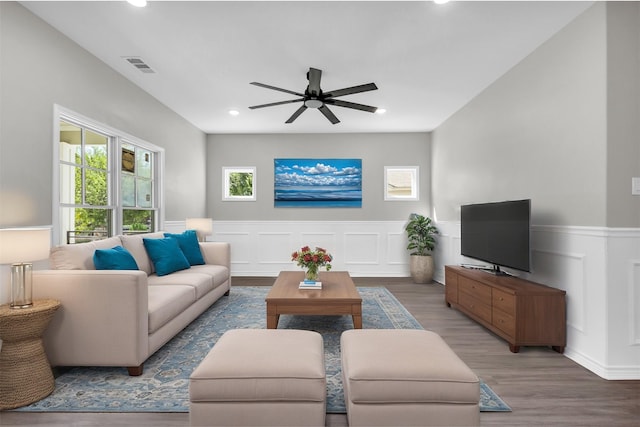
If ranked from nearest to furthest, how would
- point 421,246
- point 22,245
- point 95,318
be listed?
1. point 22,245
2. point 95,318
3. point 421,246

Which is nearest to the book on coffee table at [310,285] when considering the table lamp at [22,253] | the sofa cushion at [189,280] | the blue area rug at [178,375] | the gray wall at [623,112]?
the blue area rug at [178,375]

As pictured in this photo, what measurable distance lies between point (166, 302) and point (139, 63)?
7.99ft

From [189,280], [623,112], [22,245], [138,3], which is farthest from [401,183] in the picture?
[22,245]

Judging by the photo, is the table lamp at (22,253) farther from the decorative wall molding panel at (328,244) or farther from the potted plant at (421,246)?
the potted plant at (421,246)

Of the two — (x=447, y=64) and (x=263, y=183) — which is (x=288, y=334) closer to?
(x=447, y=64)

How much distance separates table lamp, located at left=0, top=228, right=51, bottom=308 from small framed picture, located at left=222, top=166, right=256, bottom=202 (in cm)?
426

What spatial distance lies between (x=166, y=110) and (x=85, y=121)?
1708 mm

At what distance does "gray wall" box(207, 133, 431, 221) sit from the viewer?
248 inches

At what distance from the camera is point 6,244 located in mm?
1957

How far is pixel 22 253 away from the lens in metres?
2.02

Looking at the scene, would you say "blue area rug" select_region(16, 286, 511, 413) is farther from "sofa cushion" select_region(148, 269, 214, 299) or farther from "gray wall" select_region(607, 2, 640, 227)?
"gray wall" select_region(607, 2, 640, 227)

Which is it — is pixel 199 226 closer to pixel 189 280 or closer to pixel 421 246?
pixel 189 280

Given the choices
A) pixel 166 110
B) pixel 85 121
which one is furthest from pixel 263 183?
pixel 85 121

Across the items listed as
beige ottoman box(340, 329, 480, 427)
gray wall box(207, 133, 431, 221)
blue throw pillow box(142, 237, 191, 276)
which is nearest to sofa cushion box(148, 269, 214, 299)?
blue throw pillow box(142, 237, 191, 276)
